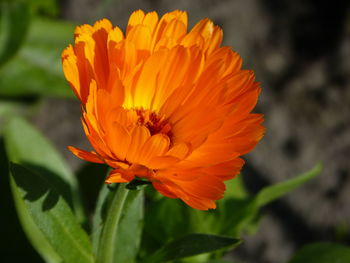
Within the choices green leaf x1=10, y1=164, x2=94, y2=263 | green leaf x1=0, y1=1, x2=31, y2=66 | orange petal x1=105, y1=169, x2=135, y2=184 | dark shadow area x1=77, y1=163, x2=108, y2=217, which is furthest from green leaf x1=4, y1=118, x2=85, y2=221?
orange petal x1=105, y1=169, x2=135, y2=184

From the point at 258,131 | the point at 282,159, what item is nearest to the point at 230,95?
the point at 258,131

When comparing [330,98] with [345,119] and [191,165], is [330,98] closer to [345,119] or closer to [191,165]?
[345,119]

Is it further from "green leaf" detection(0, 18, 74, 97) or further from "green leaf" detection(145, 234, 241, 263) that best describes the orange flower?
"green leaf" detection(0, 18, 74, 97)

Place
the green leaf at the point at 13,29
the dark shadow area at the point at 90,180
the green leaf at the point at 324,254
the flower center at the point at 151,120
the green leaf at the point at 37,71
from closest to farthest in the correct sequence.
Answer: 1. the flower center at the point at 151,120
2. the green leaf at the point at 324,254
3. the dark shadow area at the point at 90,180
4. the green leaf at the point at 13,29
5. the green leaf at the point at 37,71

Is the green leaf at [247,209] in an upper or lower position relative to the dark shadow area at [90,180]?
lower

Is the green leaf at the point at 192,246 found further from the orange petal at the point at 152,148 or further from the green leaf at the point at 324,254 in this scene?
the green leaf at the point at 324,254

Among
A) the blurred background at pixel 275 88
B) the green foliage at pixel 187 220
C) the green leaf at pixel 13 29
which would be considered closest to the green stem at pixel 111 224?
the green foliage at pixel 187 220

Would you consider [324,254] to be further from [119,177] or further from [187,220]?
[119,177]
